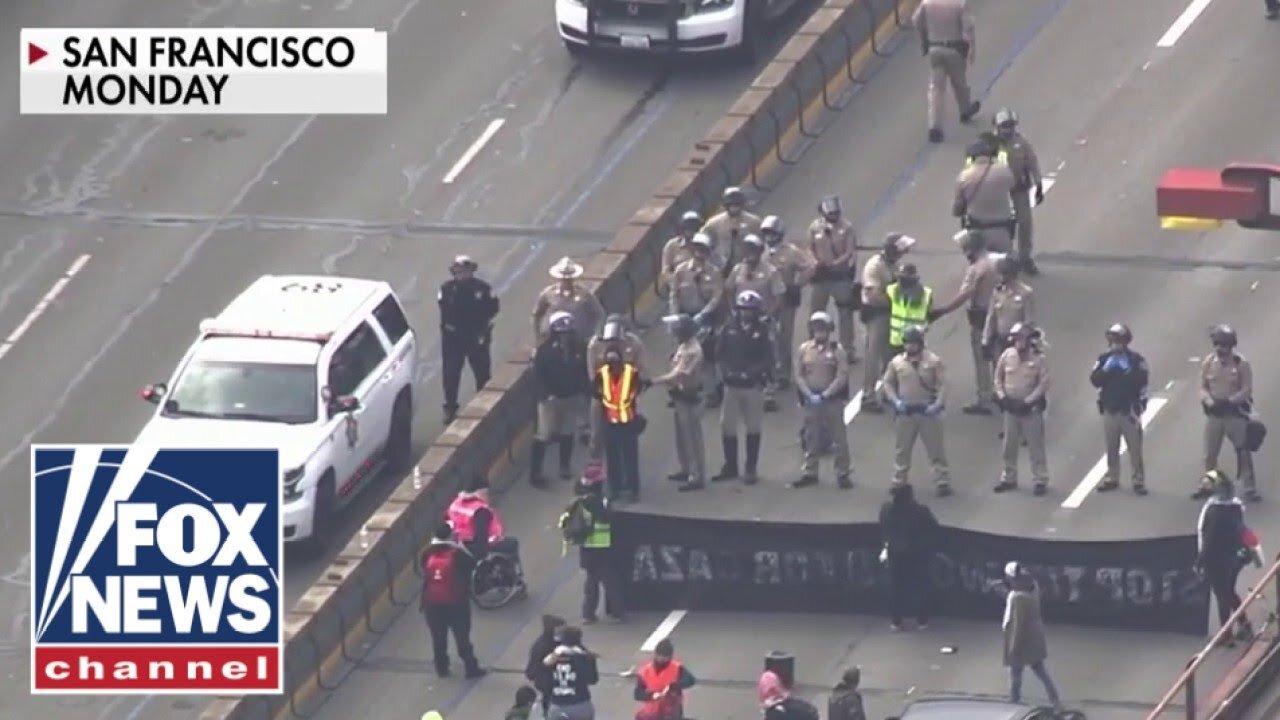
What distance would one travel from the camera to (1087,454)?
37.0 metres

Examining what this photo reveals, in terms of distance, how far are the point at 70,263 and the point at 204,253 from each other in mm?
1375

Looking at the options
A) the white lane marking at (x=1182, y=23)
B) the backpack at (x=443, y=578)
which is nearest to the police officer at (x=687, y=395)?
the backpack at (x=443, y=578)

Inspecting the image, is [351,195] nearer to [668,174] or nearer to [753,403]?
[668,174]

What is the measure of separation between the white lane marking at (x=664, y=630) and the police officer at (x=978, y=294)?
367cm

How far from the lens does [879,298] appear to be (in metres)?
37.2

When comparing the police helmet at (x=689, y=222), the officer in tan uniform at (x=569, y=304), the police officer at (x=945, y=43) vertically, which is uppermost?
the police officer at (x=945, y=43)

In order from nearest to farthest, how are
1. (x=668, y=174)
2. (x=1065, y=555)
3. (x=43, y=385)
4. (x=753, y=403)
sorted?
(x=1065, y=555) < (x=753, y=403) < (x=43, y=385) < (x=668, y=174)

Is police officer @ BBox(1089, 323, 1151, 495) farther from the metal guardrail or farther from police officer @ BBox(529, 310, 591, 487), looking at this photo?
police officer @ BBox(529, 310, 591, 487)

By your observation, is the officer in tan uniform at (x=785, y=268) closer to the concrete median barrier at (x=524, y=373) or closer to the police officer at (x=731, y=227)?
the police officer at (x=731, y=227)

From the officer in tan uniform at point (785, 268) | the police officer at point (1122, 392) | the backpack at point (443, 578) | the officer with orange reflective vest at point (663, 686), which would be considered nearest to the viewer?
the officer with orange reflective vest at point (663, 686)

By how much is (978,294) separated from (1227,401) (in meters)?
3.02

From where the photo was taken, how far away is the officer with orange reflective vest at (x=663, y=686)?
3225cm

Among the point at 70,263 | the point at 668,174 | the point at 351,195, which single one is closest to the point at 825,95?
the point at 668,174

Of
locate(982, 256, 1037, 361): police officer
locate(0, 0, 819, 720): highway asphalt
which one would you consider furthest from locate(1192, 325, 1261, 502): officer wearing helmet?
locate(0, 0, 819, 720): highway asphalt
